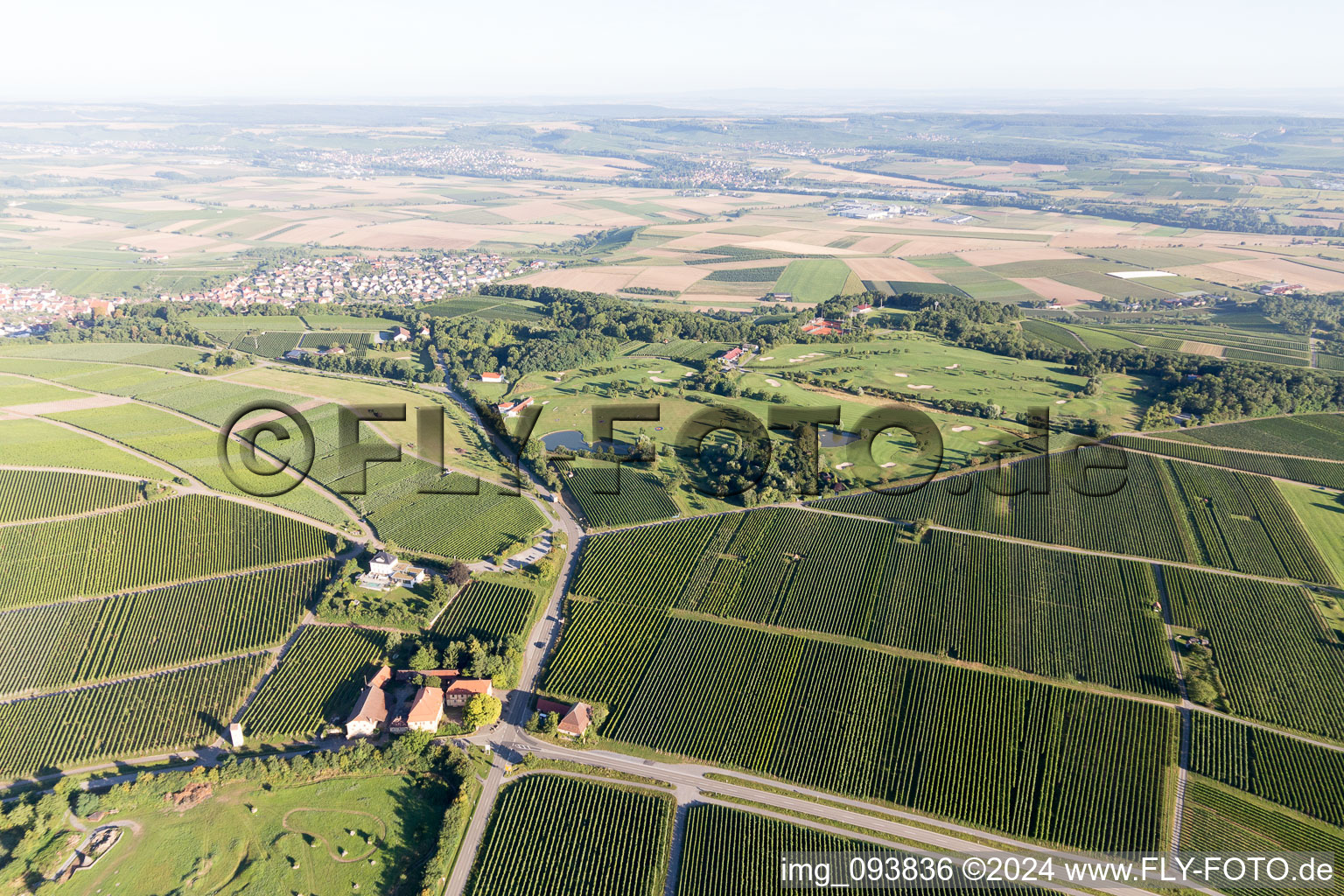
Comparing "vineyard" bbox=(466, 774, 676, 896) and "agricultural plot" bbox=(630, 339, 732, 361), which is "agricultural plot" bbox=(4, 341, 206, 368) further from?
"vineyard" bbox=(466, 774, 676, 896)

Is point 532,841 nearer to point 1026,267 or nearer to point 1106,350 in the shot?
point 1106,350

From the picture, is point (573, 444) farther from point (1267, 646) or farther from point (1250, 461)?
point (1250, 461)

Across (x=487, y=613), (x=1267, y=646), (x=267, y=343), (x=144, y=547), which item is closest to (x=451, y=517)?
(x=487, y=613)

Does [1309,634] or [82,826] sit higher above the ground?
[1309,634]

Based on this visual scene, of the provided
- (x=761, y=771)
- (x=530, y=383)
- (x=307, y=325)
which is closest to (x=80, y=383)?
(x=307, y=325)

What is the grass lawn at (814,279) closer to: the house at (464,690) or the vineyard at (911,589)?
the vineyard at (911,589)

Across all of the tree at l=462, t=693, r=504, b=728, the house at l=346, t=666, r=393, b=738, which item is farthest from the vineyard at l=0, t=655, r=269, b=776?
the tree at l=462, t=693, r=504, b=728
